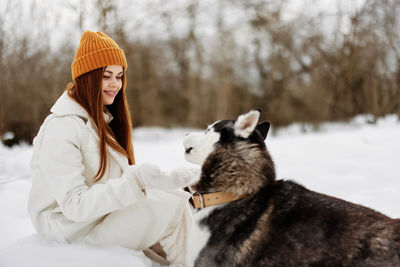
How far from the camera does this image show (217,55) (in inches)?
626

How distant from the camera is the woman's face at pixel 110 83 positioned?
104 inches

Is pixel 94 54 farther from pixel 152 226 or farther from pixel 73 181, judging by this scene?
pixel 152 226

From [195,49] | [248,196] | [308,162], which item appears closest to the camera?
[248,196]

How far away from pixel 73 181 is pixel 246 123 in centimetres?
120

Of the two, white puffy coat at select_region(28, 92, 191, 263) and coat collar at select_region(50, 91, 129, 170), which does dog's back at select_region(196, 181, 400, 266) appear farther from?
coat collar at select_region(50, 91, 129, 170)

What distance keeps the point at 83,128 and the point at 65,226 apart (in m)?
0.70

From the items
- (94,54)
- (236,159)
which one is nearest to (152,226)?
(236,159)

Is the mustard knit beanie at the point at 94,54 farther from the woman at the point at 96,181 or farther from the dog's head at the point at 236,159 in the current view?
the dog's head at the point at 236,159

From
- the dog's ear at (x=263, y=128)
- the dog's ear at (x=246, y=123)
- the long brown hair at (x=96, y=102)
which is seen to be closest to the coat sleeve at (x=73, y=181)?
the long brown hair at (x=96, y=102)

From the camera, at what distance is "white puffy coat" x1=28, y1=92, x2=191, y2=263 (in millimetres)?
2186

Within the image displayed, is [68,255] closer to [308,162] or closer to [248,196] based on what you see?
[248,196]

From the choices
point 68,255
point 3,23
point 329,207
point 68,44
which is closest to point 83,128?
point 68,255

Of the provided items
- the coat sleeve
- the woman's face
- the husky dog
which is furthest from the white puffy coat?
the husky dog

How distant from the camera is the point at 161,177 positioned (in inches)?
83.4
